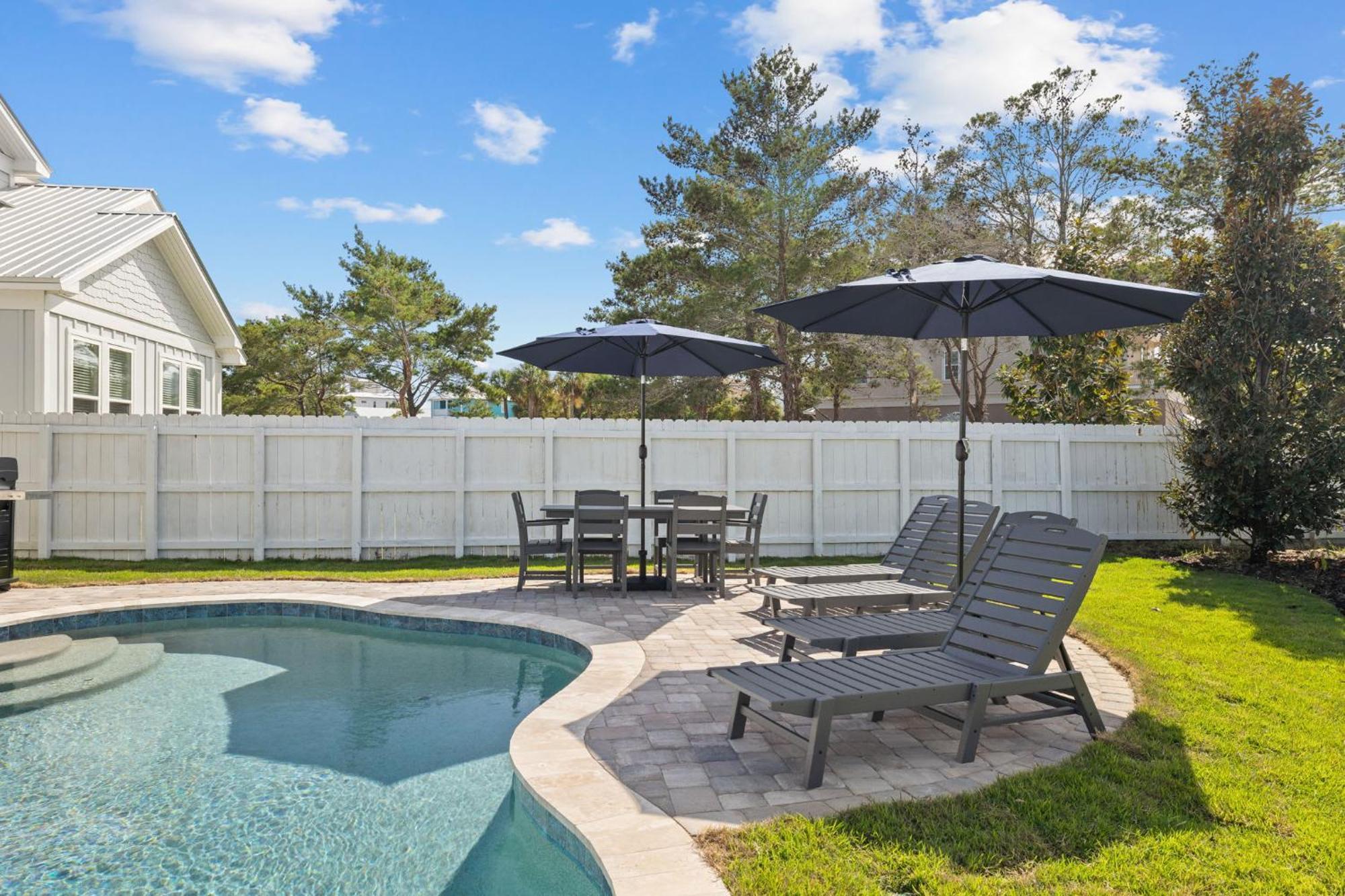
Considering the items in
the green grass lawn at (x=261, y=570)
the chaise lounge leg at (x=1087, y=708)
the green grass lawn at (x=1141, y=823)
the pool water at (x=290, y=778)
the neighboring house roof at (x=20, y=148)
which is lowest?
the pool water at (x=290, y=778)

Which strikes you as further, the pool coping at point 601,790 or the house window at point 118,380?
the house window at point 118,380

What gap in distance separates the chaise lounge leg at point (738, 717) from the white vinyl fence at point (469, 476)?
6446 millimetres

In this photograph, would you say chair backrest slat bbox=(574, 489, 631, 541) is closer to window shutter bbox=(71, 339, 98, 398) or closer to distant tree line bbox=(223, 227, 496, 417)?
window shutter bbox=(71, 339, 98, 398)

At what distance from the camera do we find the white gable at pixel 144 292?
1192 cm

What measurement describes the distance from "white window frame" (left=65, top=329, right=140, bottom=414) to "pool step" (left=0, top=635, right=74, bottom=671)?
6.54 m

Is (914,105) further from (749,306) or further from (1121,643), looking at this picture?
(1121,643)

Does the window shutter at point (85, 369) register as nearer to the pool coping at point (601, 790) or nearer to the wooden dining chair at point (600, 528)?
the wooden dining chair at point (600, 528)

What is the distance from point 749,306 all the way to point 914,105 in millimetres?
9142

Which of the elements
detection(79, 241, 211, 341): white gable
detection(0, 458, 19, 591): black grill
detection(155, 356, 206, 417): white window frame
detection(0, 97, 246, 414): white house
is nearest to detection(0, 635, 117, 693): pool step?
detection(0, 458, 19, 591): black grill

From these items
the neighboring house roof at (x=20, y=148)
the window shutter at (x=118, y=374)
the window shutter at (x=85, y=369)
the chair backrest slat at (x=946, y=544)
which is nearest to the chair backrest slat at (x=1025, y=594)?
the chair backrest slat at (x=946, y=544)

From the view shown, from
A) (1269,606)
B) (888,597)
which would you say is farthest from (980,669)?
(1269,606)

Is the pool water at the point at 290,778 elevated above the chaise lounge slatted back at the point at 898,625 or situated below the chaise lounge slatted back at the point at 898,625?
below

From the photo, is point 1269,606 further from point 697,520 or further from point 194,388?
point 194,388

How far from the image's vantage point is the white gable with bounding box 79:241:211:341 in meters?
11.9
